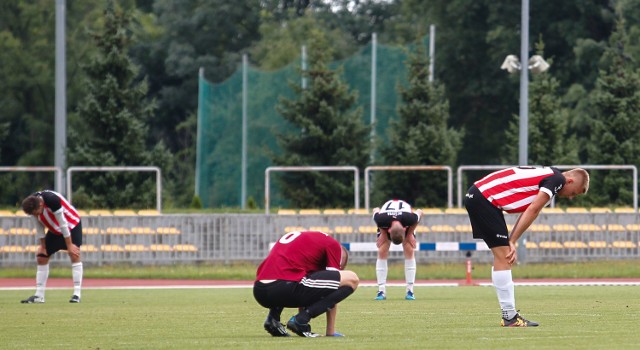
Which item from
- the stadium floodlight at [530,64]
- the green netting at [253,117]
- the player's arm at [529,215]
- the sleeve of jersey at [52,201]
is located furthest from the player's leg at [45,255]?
the green netting at [253,117]

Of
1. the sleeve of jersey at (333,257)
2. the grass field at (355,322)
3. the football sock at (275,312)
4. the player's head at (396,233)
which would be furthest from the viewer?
the player's head at (396,233)

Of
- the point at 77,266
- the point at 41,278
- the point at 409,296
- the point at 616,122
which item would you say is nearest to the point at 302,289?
the point at 409,296

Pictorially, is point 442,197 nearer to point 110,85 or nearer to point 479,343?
point 110,85

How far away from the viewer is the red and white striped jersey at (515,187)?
568 inches

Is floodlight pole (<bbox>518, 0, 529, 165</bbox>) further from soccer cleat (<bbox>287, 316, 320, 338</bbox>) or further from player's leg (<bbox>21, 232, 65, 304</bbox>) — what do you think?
soccer cleat (<bbox>287, 316, 320, 338</bbox>)

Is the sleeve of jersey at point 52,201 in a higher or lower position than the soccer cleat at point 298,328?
higher

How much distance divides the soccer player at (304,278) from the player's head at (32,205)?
24.7ft

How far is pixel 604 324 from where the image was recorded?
14.8m

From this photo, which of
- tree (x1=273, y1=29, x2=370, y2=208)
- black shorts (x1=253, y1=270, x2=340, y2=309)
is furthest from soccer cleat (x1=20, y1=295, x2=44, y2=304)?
tree (x1=273, y1=29, x2=370, y2=208)

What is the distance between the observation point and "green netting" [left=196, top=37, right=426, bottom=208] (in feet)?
163

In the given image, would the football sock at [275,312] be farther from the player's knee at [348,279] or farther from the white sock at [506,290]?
the white sock at [506,290]

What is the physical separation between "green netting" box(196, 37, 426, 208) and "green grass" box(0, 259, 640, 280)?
13.4 m

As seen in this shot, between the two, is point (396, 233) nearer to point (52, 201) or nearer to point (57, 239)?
point (52, 201)

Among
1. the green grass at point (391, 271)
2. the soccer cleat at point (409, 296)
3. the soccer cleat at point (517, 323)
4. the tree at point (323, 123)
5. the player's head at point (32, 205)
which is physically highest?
A: the tree at point (323, 123)
